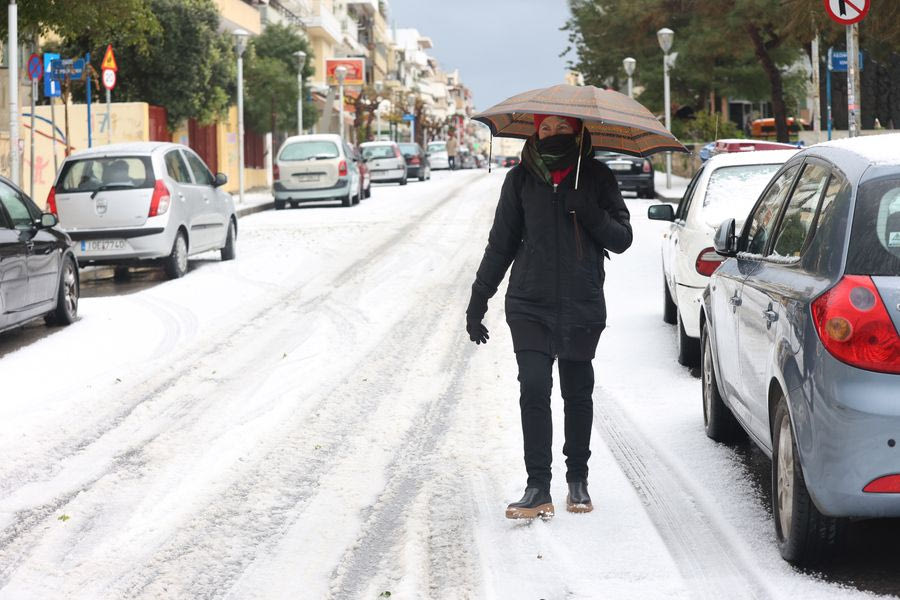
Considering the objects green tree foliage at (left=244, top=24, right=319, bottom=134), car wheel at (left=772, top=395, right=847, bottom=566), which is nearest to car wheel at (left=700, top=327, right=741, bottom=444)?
car wheel at (left=772, top=395, right=847, bottom=566)

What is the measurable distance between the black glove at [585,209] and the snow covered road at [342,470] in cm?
124

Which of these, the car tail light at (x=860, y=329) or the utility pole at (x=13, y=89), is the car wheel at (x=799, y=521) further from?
the utility pole at (x=13, y=89)

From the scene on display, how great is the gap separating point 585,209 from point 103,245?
11.8 m

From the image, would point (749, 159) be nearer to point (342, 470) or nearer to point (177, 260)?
point (342, 470)

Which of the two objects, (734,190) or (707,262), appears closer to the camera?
(707,262)

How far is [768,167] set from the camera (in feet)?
34.3

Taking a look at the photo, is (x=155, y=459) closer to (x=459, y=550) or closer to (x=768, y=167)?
(x=459, y=550)

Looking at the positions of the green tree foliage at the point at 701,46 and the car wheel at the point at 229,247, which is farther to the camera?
the green tree foliage at the point at 701,46

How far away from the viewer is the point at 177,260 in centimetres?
1716

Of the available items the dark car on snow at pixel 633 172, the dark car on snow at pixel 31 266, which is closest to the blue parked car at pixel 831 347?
the dark car on snow at pixel 31 266

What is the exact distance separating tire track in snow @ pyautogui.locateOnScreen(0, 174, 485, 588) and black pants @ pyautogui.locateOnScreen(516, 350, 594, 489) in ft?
6.84

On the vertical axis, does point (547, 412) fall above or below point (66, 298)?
below

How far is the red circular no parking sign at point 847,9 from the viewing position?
15.1m

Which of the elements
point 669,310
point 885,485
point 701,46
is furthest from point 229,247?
point 701,46
